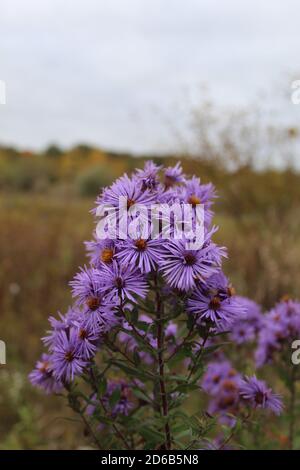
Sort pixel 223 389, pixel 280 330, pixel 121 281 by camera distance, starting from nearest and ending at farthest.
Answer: pixel 121 281 < pixel 280 330 < pixel 223 389

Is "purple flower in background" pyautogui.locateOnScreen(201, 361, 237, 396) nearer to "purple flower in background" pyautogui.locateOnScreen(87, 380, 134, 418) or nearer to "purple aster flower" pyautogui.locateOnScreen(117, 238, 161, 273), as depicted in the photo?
"purple flower in background" pyautogui.locateOnScreen(87, 380, 134, 418)

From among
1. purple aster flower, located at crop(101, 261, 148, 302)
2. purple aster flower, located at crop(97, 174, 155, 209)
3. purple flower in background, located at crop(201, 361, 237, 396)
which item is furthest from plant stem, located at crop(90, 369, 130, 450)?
purple flower in background, located at crop(201, 361, 237, 396)

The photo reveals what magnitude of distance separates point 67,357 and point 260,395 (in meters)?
0.49

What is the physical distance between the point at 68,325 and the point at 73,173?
20469mm

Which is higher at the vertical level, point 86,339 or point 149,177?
point 149,177

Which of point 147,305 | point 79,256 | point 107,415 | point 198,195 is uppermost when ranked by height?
point 79,256

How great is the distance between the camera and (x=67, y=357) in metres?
1.23

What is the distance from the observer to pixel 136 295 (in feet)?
3.92

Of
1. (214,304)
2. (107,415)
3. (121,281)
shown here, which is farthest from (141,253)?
(107,415)

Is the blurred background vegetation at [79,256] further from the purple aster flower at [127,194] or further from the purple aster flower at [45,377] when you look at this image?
the purple aster flower at [127,194]

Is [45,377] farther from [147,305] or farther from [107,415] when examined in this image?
[147,305]
